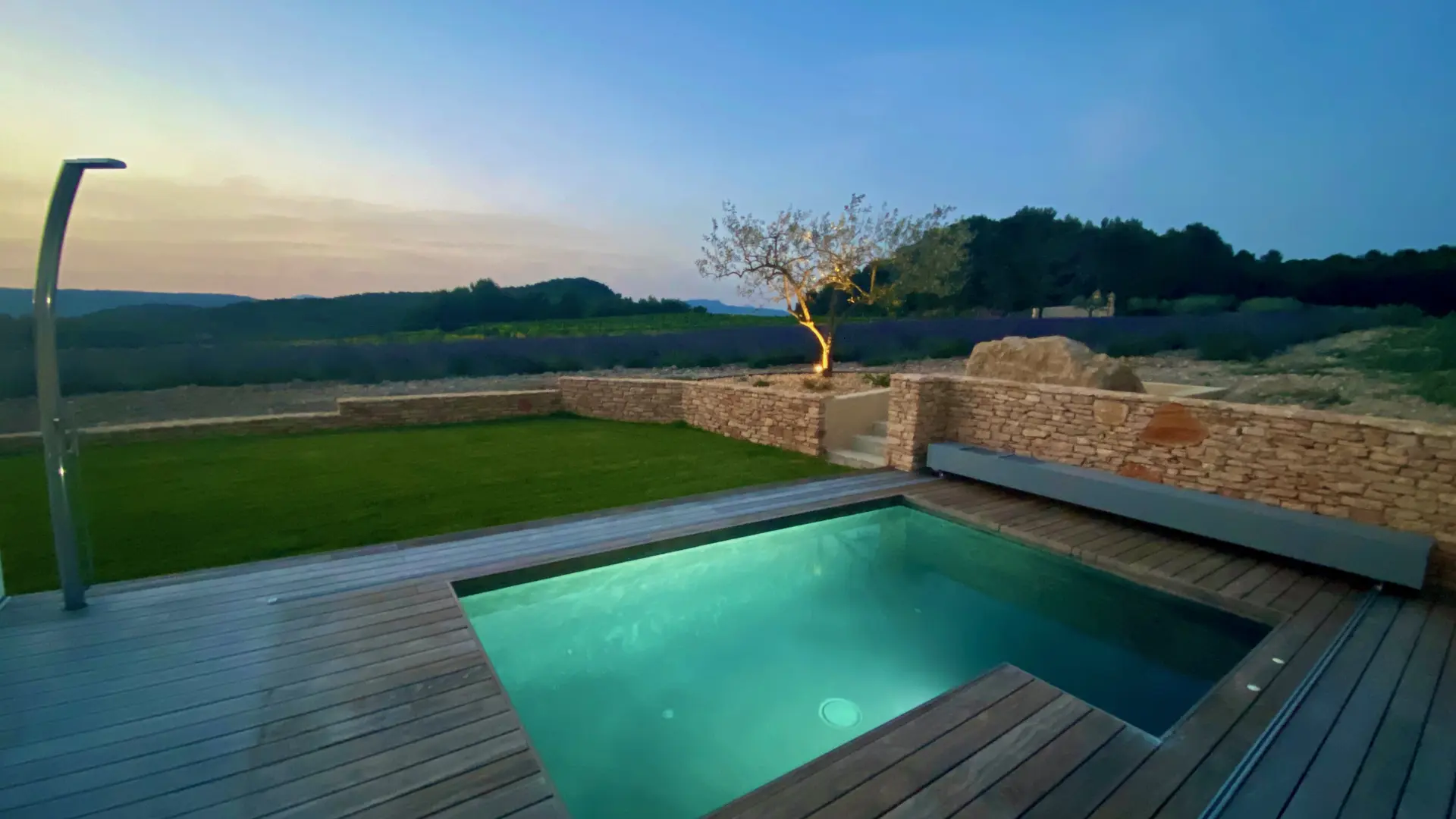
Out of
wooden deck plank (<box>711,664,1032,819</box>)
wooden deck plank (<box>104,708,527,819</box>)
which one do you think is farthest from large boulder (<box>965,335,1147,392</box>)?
wooden deck plank (<box>104,708,527,819</box>)

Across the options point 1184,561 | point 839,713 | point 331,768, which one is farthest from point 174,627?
point 1184,561

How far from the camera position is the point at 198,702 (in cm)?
256

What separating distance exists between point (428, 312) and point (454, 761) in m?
19.1

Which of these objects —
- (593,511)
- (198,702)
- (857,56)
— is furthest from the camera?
(857,56)

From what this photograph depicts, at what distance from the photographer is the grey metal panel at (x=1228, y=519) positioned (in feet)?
12.4

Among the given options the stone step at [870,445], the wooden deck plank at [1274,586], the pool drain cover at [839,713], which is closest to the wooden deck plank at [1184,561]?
the wooden deck plank at [1274,586]

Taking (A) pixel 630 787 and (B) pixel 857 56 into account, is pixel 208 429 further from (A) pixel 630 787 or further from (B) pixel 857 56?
(B) pixel 857 56

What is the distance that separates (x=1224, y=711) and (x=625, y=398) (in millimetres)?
8629

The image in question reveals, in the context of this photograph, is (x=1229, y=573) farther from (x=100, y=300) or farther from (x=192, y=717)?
(x=100, y=300)

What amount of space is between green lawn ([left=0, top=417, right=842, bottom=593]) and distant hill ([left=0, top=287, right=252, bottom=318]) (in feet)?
5.36

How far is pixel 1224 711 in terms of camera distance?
2.66 m

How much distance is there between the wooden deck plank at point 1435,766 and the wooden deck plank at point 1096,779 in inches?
28.8

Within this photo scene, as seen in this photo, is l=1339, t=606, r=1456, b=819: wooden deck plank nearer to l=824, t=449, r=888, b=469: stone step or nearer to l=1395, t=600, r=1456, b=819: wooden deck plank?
l=1395, t=600, r=1456, b=819: wooden deck plank

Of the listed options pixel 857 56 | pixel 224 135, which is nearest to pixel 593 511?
pixel 224 135
